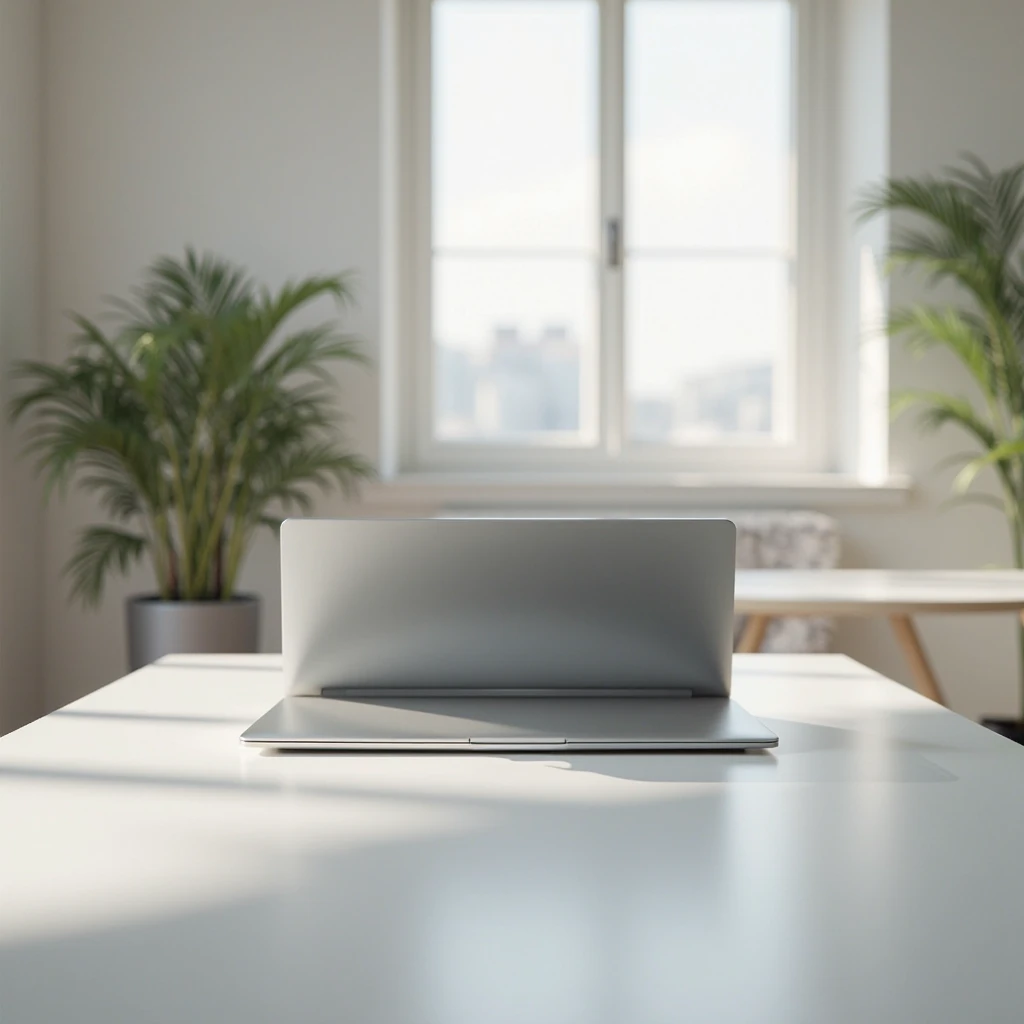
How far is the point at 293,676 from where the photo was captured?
131 centimetres

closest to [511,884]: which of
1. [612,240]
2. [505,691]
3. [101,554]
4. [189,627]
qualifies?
[505,691]

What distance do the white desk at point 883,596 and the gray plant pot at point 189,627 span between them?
139cm

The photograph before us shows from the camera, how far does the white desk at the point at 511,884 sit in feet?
1.99

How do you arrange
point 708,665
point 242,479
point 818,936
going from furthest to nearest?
point 242,479, point 708,665, point 818,936

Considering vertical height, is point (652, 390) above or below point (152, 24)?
below

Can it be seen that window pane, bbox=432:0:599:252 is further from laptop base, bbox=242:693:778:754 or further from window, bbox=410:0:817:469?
laptop base, bbox=242:693:778:754

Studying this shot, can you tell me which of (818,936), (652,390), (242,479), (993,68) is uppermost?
(993,68)

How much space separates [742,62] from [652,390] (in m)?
1.21

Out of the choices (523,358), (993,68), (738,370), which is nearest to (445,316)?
(523,358)

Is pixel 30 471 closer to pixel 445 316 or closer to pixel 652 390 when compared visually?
pixel 445 316

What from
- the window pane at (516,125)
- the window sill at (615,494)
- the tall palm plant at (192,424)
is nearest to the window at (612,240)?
the window pane at (516,125)

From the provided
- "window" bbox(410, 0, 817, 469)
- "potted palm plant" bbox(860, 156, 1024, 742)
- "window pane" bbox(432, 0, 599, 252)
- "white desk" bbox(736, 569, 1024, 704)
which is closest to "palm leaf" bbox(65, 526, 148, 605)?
"window" bbox(410, 0, 817, 469)

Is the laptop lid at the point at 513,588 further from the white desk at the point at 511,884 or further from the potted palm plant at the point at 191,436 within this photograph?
the potted palm plant at the point at 191,436

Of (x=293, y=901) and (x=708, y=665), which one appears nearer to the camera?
(x=293, y=901)
